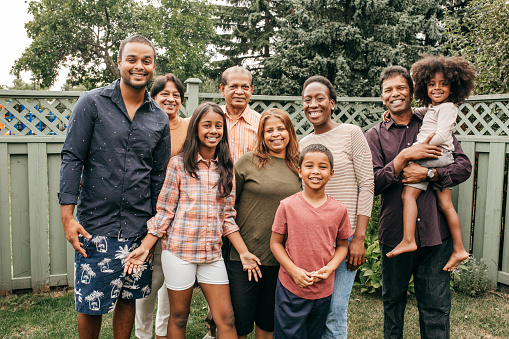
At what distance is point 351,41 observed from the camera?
12844 mm

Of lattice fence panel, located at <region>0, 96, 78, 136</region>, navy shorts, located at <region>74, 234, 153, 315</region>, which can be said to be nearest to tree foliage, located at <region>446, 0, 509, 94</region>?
navy shorts, located at <region>74, 234, 153, 315</region>

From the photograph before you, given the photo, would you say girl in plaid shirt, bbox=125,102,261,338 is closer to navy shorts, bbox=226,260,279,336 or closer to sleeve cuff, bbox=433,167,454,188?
navy shorts, bbox=226,260,279,336

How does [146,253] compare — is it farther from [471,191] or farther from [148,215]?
[471,191]

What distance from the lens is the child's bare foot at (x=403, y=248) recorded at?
8.15 feet

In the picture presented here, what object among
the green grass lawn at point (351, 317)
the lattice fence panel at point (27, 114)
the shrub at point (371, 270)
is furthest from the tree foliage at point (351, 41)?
the lattice fence panel at point (27, 114)

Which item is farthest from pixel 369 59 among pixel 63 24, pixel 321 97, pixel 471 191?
pixel 63 24

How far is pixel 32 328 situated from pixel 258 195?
2.79 meters

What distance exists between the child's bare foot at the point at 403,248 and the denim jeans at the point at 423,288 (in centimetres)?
9

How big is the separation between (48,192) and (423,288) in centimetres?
413

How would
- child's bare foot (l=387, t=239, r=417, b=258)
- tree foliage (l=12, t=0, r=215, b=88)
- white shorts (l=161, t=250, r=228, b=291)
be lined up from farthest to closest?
1. tree foliage (l=12, t=0, r=215, b=88)
2. child's bare foot (l=387, t=239, r=417, b=258)
3. white shorts (l=161, t=250, r=228, b=291)

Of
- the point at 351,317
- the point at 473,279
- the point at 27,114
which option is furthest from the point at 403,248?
the point at 27,114

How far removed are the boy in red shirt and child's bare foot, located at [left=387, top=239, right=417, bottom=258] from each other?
1.39ft

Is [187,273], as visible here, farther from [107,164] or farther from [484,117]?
[484,117]

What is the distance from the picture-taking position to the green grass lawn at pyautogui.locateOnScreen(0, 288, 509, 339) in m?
3.60
